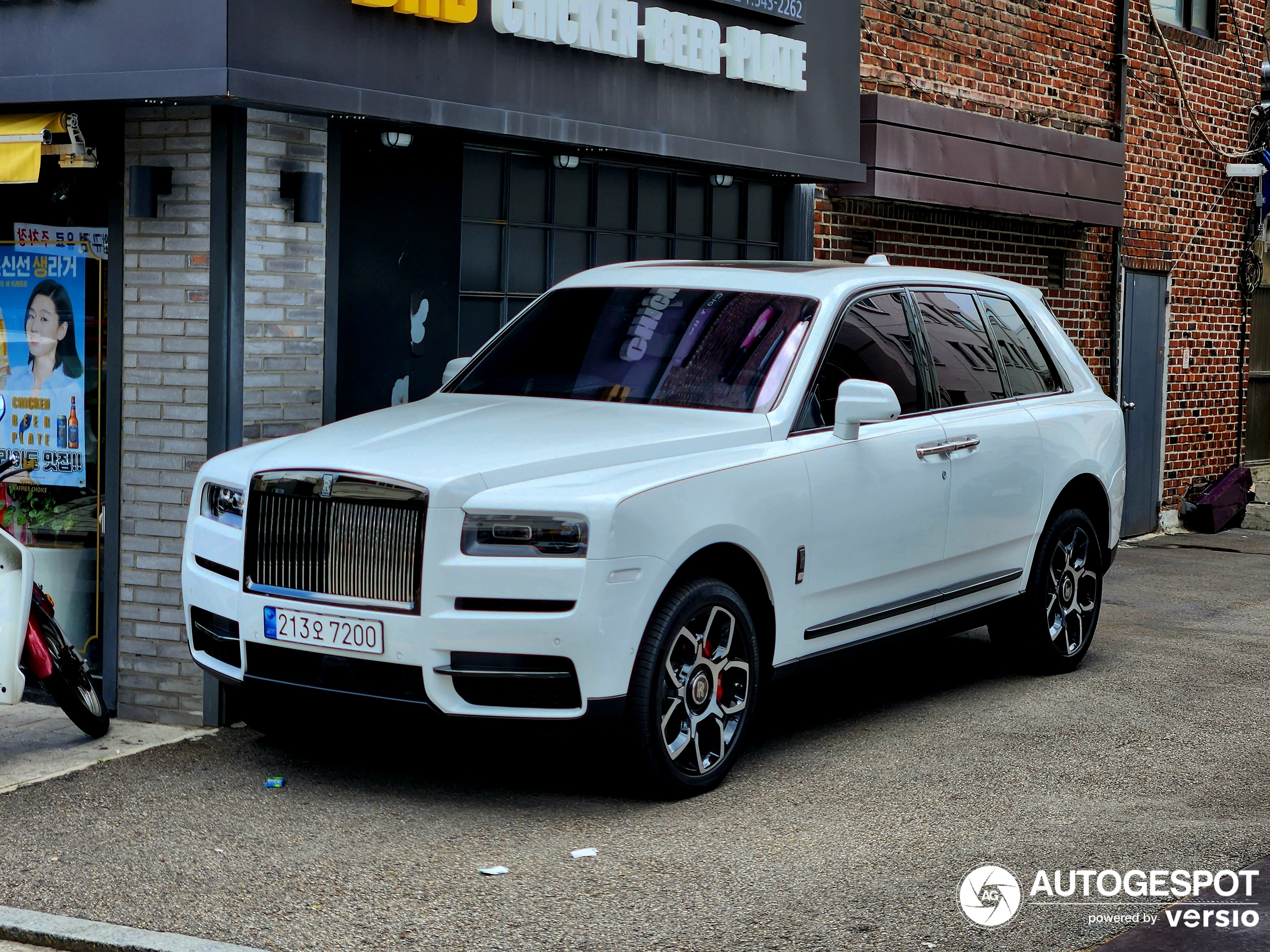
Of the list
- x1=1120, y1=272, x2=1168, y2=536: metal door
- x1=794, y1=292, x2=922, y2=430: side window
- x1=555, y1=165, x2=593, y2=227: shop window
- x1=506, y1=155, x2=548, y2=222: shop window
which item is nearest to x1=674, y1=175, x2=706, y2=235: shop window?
x1=555, y1=165, x2=593, y2=227: shop window

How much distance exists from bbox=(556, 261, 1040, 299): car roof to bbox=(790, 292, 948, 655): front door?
13 cm

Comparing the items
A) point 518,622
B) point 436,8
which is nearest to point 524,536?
point 518,622

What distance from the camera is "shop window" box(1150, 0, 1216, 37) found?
49.3 feet

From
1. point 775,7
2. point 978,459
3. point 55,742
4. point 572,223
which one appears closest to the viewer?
point 55,742

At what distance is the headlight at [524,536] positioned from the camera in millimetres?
5312

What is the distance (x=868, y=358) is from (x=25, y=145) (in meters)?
3.64

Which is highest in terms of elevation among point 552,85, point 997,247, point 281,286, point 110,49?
point 552,85

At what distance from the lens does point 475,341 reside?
28.5ft

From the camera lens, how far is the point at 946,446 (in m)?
6.98

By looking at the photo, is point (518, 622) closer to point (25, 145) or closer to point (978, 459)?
point (978, 459)

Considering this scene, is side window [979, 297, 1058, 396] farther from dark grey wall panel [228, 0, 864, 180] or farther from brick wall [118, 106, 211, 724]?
brick wall [118, 106, 211, 724]

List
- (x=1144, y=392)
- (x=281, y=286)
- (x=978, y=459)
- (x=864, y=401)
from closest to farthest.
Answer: (x=864, y=401) → (x=281, y=286) → (x=978, y=459) → (x=1144, y=392)

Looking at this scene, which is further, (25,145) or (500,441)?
(25,145)

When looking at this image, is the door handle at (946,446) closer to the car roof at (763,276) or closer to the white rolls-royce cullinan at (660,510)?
the white rolls-royce cullinan at (660,510)
